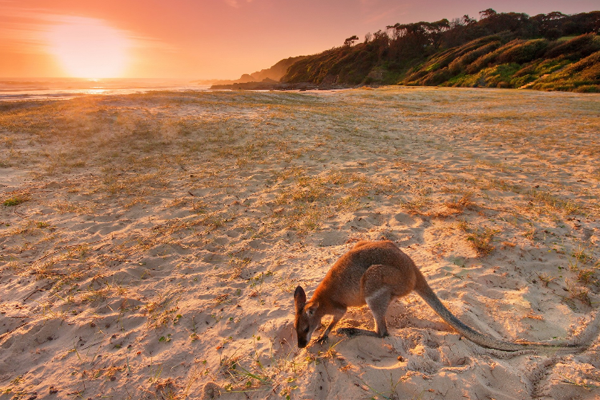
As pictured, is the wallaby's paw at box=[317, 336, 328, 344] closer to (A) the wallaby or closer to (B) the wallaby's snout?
(A) the wallaby

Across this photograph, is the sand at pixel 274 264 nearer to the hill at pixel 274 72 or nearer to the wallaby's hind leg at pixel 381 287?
the wallaby's hind leg at pixel 381 287

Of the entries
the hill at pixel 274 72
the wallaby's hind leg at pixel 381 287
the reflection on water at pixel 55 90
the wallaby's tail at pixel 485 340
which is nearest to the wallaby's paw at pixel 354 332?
the wallaby's hind leg at pixel 381 287

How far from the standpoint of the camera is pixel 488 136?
1187 cm

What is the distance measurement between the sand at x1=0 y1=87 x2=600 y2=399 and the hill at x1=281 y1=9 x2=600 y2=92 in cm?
3037

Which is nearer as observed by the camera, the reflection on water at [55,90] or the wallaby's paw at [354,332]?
the wallaby's paw at [354,332]

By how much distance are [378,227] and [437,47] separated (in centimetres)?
Answer: 7956

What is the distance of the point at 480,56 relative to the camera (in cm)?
4475

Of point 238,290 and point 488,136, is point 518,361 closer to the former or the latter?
point 238,290

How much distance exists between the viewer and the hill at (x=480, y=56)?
106 ft

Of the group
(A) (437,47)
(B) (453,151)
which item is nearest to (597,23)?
(A) (437,47)

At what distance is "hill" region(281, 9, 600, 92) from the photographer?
32.3 meters

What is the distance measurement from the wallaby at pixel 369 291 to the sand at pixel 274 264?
0.67 ft

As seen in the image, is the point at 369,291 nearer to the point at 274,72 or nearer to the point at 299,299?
the point at 299,299

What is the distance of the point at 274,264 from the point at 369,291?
188cm
